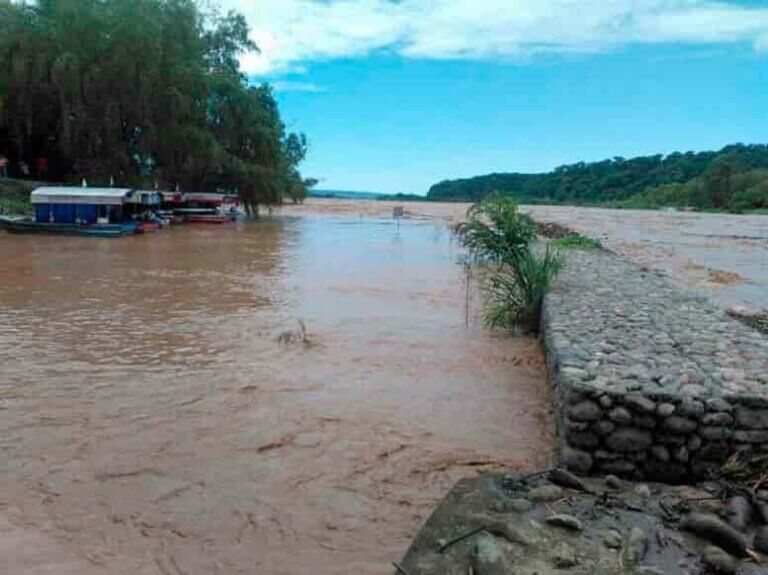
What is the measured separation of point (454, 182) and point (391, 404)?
125 meters

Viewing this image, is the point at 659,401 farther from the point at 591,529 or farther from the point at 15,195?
the point at 15,195

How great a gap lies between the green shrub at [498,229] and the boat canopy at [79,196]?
15351mm

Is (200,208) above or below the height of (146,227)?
above

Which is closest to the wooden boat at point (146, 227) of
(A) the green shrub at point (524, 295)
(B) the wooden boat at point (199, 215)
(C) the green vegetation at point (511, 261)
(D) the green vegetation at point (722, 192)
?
(B) the wooden boat at point (199, 215)

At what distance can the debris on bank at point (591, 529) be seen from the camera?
3041mm

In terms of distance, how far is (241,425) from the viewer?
5.19 meters

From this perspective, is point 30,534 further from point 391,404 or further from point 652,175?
point 652,175

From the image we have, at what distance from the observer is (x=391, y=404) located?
5.87 meters

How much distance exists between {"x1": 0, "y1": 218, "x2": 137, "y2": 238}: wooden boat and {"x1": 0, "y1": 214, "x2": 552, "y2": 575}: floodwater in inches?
421

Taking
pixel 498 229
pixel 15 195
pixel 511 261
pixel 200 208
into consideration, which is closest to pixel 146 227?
pixel 200 208

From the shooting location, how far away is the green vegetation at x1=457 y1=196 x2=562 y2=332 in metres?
8.87

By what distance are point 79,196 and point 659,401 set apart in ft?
70.4

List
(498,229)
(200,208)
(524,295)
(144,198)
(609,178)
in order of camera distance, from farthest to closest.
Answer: (609,178) < (200,208) < (144,198) < (498,229) < (524,295)

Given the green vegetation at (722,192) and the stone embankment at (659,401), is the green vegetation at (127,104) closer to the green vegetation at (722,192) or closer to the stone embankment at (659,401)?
the stone embankment at (659,401)
